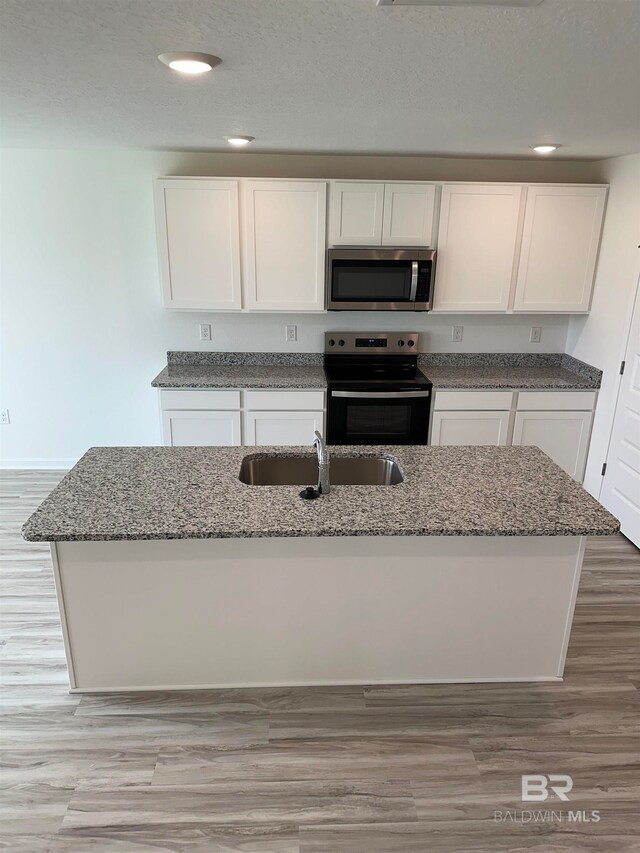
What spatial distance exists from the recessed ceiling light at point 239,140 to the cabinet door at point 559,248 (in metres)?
1.88

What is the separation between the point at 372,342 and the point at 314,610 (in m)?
2.42

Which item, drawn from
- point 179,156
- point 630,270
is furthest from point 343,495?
point 179,156

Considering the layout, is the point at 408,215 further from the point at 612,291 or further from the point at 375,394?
the point at 612,291

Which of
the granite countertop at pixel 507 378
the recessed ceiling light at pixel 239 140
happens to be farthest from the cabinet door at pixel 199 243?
the granite countertop at pixel 507 378

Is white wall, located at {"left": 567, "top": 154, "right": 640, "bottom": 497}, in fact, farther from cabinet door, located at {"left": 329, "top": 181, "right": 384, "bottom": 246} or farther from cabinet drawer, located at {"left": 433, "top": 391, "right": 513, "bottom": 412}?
cabinet door, located at {"left": 329, "top": 181, "right": 384, "bottom": 246}

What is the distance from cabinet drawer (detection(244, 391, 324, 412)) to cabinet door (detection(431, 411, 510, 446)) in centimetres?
83

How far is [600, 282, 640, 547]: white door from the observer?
11.6 ft

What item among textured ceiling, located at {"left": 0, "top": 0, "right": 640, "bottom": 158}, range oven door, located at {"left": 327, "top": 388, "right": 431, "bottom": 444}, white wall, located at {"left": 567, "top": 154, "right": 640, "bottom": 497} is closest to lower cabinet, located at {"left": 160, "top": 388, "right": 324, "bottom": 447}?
range oven door, located at {"left": 327, "top": 388, "right": 431, "bottom": 444}

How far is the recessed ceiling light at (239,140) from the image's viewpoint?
10.2ft

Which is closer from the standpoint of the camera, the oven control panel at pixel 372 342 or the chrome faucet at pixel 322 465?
the chrome faucet at pixel 322 465

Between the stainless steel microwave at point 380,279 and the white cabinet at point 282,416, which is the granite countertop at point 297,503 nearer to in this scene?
the white cabinet at point 282,416

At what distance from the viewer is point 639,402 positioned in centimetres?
352

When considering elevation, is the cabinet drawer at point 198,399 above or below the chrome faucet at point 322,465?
below

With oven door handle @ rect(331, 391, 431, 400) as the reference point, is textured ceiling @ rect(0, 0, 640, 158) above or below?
above
